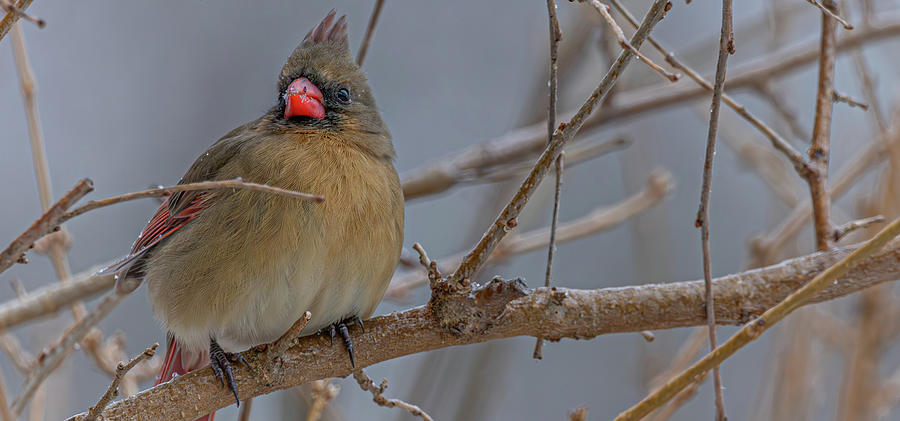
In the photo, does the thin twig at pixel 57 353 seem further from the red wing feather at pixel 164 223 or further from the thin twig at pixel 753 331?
the thin twig at pixel 753 331

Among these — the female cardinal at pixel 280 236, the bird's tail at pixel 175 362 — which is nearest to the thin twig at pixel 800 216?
the female cardinal at pixel 280 236

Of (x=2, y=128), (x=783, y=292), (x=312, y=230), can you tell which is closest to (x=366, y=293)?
(x=312, y=230)

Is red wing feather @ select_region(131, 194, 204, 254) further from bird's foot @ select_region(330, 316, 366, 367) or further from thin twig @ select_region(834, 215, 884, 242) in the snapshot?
thin twig @ select_region(834, 215, 884, 242)

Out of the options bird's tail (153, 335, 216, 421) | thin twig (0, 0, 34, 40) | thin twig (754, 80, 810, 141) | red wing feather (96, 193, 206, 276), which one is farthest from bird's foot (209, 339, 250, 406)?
thin twig (754, 80, 810, 141)

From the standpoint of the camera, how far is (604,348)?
234 inches

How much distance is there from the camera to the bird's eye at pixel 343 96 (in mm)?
2891

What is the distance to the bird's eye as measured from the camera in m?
2.89

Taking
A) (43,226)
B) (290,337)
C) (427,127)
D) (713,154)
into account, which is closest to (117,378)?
(43,226)

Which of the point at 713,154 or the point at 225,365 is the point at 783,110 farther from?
the point at 225,365

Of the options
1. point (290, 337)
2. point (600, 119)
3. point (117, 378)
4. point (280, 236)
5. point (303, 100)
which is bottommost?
point (117, 378)

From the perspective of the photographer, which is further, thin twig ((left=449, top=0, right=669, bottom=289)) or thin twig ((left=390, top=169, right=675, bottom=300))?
thin twig ((left=390, top=169, right=675, bottom=300))

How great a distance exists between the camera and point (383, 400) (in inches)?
83.9

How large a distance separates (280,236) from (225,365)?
373 millimetres

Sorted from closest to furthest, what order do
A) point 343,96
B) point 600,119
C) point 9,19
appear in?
1. point 9,19
2. point 343,96
3. point 600,119
